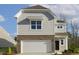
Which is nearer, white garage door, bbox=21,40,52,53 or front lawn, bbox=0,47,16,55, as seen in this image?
front lawn, bbox=0,47,16,55

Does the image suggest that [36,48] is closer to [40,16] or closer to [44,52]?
[44,52]

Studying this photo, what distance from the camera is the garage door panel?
11.8 metres

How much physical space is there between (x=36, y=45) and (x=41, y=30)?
2.36ft

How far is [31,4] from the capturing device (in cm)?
1146

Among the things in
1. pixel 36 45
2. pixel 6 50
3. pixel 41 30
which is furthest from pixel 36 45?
pixel 6 50

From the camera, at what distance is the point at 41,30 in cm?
1167

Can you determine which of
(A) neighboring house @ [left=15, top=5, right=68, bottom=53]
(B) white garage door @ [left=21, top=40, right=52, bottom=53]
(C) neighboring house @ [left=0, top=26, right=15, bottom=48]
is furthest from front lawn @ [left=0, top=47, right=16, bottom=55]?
(B) white garage door @ [left=21, top=40, right=52, bottom=53]

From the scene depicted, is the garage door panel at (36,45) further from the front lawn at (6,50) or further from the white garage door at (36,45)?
the front lawn at (6,50)

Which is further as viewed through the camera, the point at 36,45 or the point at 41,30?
the point at 36,45

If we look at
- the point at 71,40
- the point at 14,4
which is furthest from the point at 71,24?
the point at 14,4

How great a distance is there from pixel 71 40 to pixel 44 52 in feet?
4.09

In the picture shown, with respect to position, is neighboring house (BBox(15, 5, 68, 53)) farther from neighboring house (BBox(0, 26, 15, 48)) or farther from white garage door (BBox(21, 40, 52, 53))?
neighboring house (BBox(0, 26, 15, 48))

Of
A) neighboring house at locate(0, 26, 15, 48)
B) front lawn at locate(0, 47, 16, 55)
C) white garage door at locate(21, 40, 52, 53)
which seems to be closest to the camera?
neighboring house at locate(0, 26, 15, 48)

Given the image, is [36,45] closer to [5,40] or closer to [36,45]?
[36,45]
